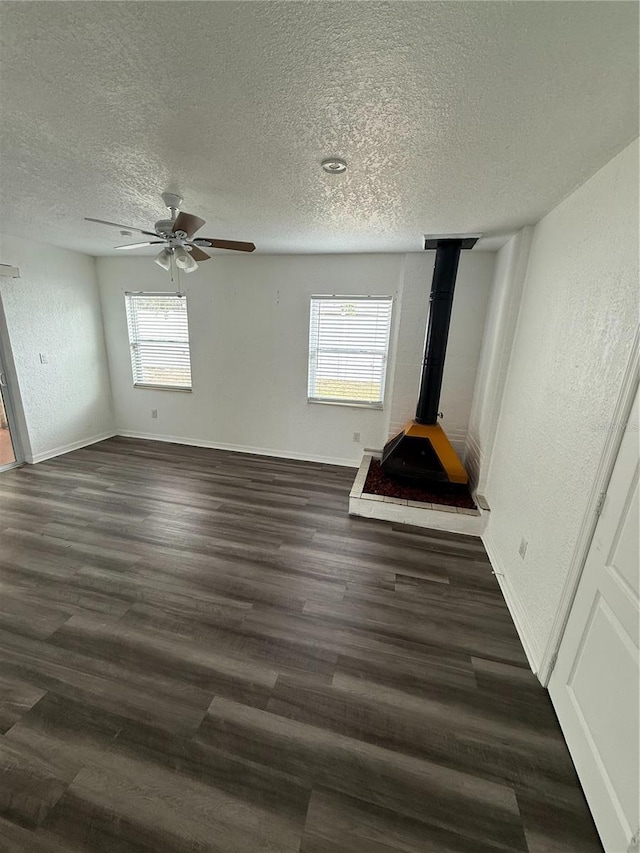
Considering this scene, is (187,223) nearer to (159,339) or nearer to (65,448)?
(159,339)

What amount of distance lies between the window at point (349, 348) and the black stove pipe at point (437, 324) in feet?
2.46

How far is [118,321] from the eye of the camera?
456cm

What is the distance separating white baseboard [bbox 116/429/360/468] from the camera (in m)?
4.24

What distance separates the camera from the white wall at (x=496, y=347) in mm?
2559

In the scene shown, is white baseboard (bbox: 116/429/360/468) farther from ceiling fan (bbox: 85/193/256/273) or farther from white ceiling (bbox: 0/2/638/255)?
white ceiling (bbox: 0/2/638/255)

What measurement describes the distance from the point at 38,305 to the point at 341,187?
3936 millimetres

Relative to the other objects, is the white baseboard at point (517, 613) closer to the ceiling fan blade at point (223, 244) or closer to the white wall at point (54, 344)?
the ceiling fan blade at point (223, 244)

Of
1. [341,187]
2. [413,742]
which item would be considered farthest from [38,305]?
[413,742]

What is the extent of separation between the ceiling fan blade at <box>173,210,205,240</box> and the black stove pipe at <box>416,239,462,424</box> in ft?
6.80

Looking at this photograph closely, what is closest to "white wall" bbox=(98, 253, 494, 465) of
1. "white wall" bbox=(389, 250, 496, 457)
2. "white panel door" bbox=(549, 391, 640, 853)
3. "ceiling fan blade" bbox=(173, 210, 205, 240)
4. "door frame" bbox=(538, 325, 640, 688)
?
"white wall" bbox=(389, 250, 496, 457)

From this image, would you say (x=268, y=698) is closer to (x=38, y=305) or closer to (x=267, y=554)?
(x=267, y=554)

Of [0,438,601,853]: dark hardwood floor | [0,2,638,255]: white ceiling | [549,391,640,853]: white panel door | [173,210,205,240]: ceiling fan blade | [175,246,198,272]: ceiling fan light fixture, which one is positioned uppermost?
[0,2,638,255]: white ceiling

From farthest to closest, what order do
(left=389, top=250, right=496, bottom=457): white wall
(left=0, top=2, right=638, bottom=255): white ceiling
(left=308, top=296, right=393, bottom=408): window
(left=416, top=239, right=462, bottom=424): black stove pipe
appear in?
(left=308, top=296, right=393, bottom=408): window
(left=389, top=250, right=496, bottom=457): white wall
(left=416, top=239, right=462, bottom=424): black stove pipe
(left=0, top=2, right=638, bottom=255): white ceiling

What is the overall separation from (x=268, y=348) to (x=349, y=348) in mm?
1047
